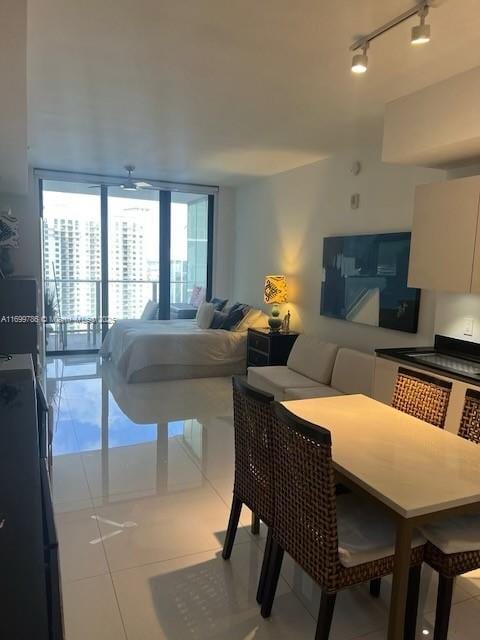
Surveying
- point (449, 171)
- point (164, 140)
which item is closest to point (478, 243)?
point (449, 171)

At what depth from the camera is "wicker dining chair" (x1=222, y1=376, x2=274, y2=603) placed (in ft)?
6.60

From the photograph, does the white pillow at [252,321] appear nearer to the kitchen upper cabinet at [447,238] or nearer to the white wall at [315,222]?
the white wall at [315,222]

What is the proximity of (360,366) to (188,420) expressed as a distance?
1.66m

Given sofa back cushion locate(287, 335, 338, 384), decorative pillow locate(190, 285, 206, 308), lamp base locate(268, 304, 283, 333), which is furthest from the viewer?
decorative pillow locate(190, 285, 206, 308)

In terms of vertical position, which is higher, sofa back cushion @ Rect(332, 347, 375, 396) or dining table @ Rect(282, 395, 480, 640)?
dining table @ Rect(282, 395, 480, 640)

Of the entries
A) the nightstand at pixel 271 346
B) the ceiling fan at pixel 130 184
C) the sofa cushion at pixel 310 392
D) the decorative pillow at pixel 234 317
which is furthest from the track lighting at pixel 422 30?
the decorative pillow at pixel 234 317

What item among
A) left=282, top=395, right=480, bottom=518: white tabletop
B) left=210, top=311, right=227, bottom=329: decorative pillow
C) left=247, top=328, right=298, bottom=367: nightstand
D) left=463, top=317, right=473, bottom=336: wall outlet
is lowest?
left=247, top=328, right=298, bottom=367: nightstand

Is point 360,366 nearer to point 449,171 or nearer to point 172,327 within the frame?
point 449,171

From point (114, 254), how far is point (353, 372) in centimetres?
453

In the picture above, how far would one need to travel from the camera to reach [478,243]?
110 inches

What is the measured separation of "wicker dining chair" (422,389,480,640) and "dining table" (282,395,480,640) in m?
0.19

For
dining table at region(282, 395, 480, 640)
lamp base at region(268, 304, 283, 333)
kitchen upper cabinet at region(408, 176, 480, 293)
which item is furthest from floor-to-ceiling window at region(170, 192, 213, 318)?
dining table at region(282, 395, 480, 640)

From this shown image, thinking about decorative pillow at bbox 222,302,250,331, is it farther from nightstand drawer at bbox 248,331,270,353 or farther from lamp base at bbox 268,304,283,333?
lamp base at bbox 268,304,283,333

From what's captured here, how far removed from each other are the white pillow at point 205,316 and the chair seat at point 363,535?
4618 mm
